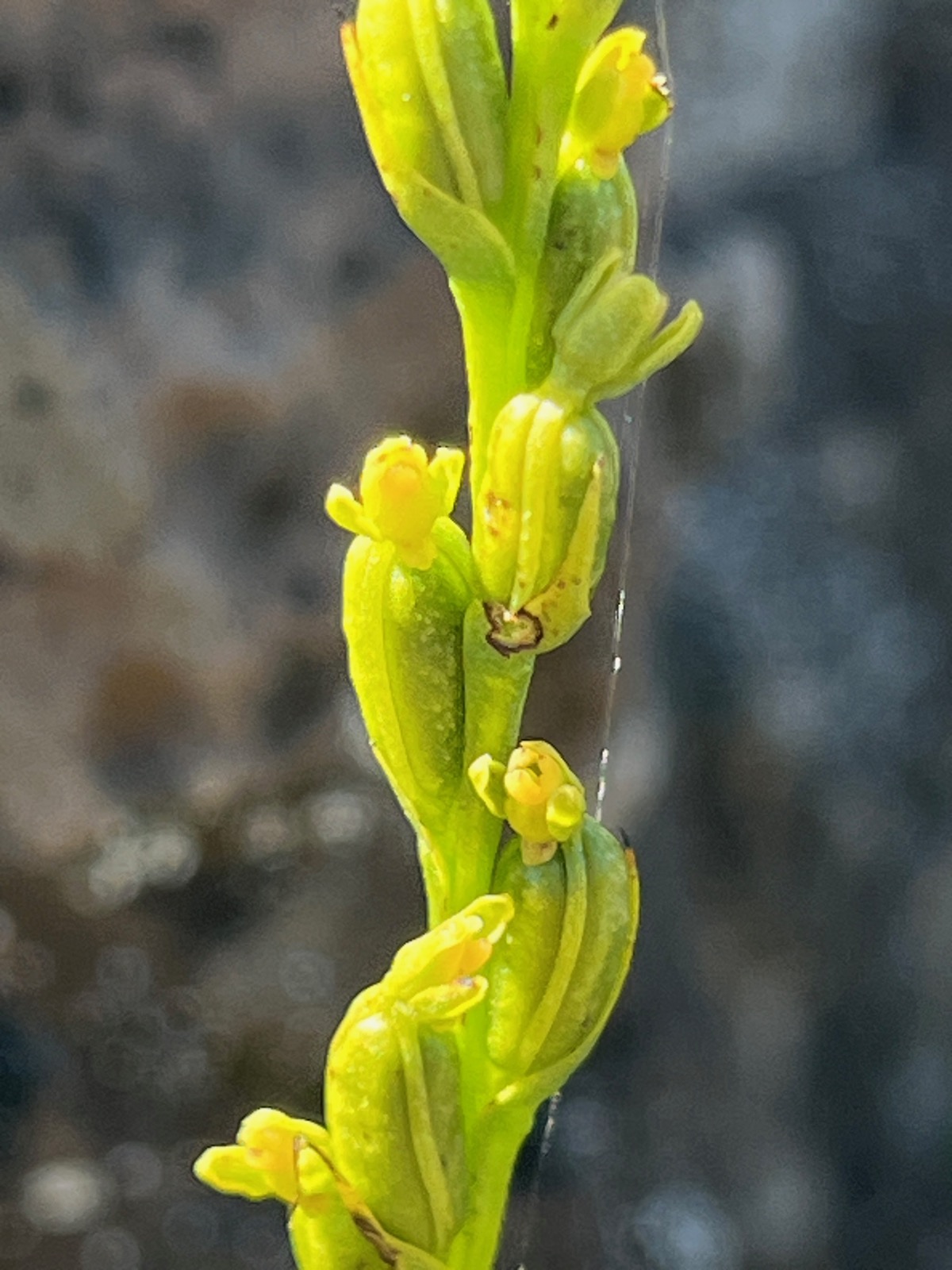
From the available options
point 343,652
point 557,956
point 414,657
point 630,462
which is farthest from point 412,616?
point 343,652

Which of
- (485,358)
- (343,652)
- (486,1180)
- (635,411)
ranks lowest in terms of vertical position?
(343,652)

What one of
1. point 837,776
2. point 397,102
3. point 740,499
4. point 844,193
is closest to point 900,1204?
point 837,776

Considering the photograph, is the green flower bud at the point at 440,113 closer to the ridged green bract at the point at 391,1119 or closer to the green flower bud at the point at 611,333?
the green flower bud at the point at 611,333

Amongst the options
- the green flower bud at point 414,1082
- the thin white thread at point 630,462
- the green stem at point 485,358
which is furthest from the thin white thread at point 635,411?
the green flower bud at point 414,1082

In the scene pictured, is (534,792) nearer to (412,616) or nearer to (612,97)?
(412,616)

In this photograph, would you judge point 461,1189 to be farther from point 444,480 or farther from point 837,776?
point 837,776
